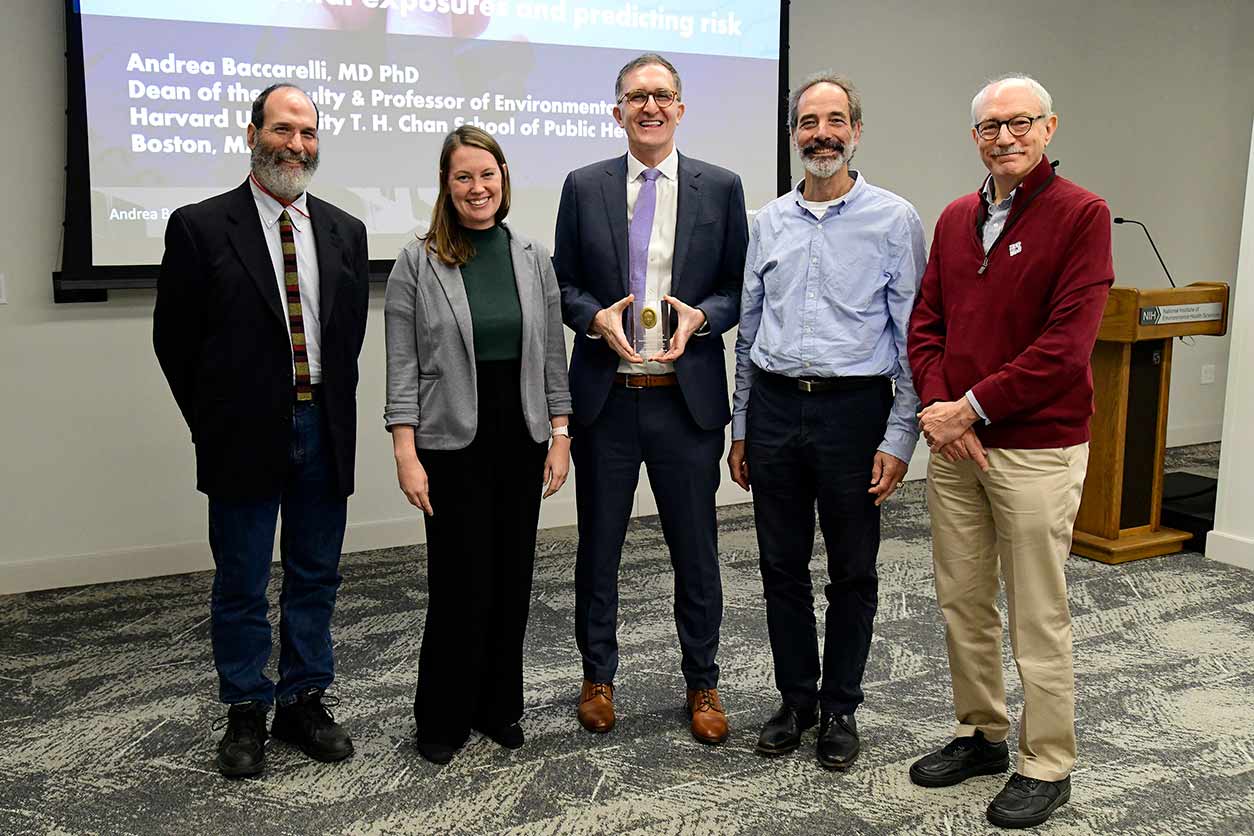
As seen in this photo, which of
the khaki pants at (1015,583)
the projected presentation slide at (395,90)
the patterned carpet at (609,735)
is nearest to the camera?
the khaki pants at (1015,583)

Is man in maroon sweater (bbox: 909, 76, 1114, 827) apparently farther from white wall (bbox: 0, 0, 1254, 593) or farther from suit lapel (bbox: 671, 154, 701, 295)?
white wall (bbox: 0, 0, 1254, 593)

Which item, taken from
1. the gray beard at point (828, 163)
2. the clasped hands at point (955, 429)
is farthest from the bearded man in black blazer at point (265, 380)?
the clasped hands at point (955, 429)

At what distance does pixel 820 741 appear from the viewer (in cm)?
274

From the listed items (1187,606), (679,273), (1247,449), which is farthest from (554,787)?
(1247,449)

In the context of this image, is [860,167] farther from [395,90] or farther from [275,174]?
[275,174]

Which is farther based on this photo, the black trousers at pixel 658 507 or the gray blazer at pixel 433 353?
the black trousers at pixel 658 507

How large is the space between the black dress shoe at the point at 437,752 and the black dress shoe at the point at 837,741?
2.92 ft

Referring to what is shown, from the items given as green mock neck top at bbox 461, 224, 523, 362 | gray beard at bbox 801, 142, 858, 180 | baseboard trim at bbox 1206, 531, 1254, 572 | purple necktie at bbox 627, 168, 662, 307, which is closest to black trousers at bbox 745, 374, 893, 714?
purple necktie at bbox 627, 168, 662, 307

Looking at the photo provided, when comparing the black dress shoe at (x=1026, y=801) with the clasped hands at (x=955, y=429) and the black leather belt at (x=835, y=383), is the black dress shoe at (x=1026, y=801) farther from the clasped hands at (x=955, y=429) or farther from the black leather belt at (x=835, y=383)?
the black leather belt at (x=835, y=383)

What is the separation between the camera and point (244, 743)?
8.77 ft

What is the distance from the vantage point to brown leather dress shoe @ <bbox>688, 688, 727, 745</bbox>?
9.30 feet

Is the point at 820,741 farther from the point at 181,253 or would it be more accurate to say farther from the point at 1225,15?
the point at 1225,15

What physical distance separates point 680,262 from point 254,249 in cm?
99

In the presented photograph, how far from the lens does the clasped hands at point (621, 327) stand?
2.66 m
